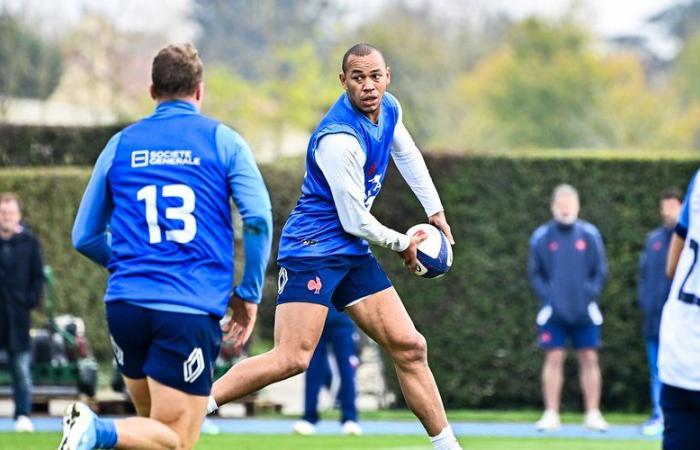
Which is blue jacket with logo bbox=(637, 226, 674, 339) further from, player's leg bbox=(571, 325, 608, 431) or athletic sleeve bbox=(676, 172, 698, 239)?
athletic sleeve bbox=(676, 172, 698, 239)

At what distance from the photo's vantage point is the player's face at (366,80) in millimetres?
8094

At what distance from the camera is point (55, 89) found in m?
41.3

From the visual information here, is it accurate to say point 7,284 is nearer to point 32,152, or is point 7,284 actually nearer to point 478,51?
point 32,152

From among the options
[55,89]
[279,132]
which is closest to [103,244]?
[55,89]

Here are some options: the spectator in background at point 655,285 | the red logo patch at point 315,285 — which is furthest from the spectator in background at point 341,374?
the red logo patch at point 315,285

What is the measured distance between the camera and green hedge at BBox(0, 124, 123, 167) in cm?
2298

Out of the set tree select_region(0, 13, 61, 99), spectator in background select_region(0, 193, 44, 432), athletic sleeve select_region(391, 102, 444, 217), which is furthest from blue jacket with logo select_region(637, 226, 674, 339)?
tree select_region(0, 13, 61, 99)

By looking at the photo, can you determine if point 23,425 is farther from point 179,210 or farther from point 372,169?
point 179,210

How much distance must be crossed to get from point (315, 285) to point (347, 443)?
519 centimetres

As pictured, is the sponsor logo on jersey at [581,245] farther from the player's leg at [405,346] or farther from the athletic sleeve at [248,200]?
the athletic sleeve at [248,200]

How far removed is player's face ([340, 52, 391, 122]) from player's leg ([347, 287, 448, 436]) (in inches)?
43.3

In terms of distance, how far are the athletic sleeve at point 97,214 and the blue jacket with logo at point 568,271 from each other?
9.01 m

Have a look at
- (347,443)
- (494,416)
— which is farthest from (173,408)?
(494,416)

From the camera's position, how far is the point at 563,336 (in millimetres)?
15359
